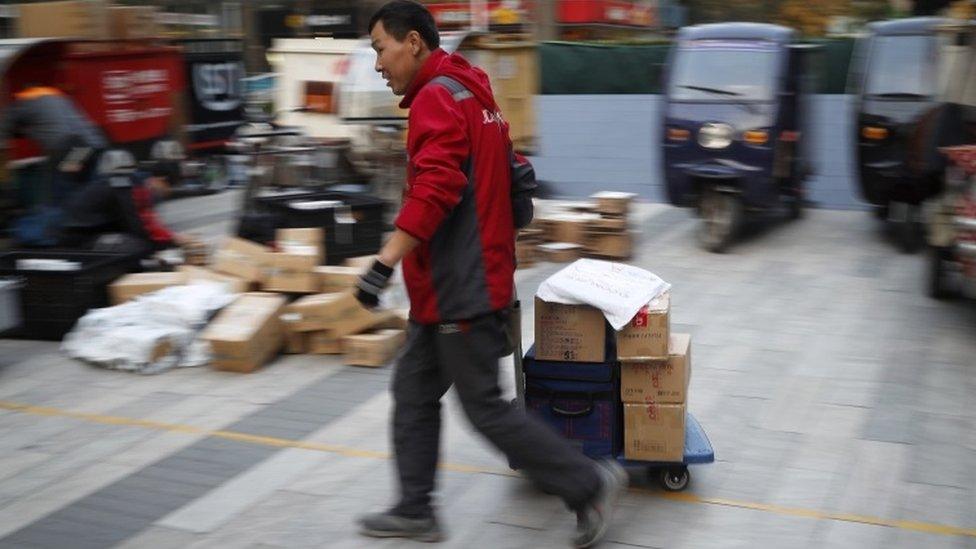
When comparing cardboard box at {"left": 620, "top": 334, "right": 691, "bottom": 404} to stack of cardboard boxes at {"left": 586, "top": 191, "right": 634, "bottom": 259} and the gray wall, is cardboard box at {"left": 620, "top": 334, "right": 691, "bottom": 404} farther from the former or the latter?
the gray wall

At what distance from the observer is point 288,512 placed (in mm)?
4676

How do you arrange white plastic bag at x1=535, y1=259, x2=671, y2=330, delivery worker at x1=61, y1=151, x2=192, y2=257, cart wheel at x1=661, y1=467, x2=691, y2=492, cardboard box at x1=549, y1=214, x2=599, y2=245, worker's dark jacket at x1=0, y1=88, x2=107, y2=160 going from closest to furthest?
white plastic bag at x1=535, y1=259, x2=671, y2=330
cart wheel at x1=661, y1=467, x2=691, y2=492
delivery worker at x1=61, y1=151, x2=192, y2=257
worker's dark jacket at x1=0, y1=88, x2=107, y2=160
cardboard box at x1=549, y1=214, x2=599, y2=245

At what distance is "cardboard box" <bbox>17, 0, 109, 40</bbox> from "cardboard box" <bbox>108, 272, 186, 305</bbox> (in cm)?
575

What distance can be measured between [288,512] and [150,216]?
4326 mm

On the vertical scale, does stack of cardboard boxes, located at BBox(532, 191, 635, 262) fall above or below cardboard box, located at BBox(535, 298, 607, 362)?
below

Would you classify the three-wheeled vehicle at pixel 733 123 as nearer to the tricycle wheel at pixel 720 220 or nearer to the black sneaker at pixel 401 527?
the tricycle wheel at pixel 720 220

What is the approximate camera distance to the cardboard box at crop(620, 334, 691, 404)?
14.8 feet

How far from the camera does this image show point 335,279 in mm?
7262

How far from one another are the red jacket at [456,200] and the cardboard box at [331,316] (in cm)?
299

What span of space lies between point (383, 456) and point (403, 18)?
236 cm

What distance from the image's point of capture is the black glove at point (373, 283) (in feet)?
12.5

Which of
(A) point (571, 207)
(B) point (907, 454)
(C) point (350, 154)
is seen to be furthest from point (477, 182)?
(C) point (350, 154)

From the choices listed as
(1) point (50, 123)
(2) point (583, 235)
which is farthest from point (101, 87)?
(2) point (583, 235)

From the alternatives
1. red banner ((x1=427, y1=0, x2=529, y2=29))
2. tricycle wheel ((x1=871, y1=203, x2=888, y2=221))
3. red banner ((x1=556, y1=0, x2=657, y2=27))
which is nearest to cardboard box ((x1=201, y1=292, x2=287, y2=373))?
tricycle wheel ((x1=871, y1=203, x2=888, y2=221))
